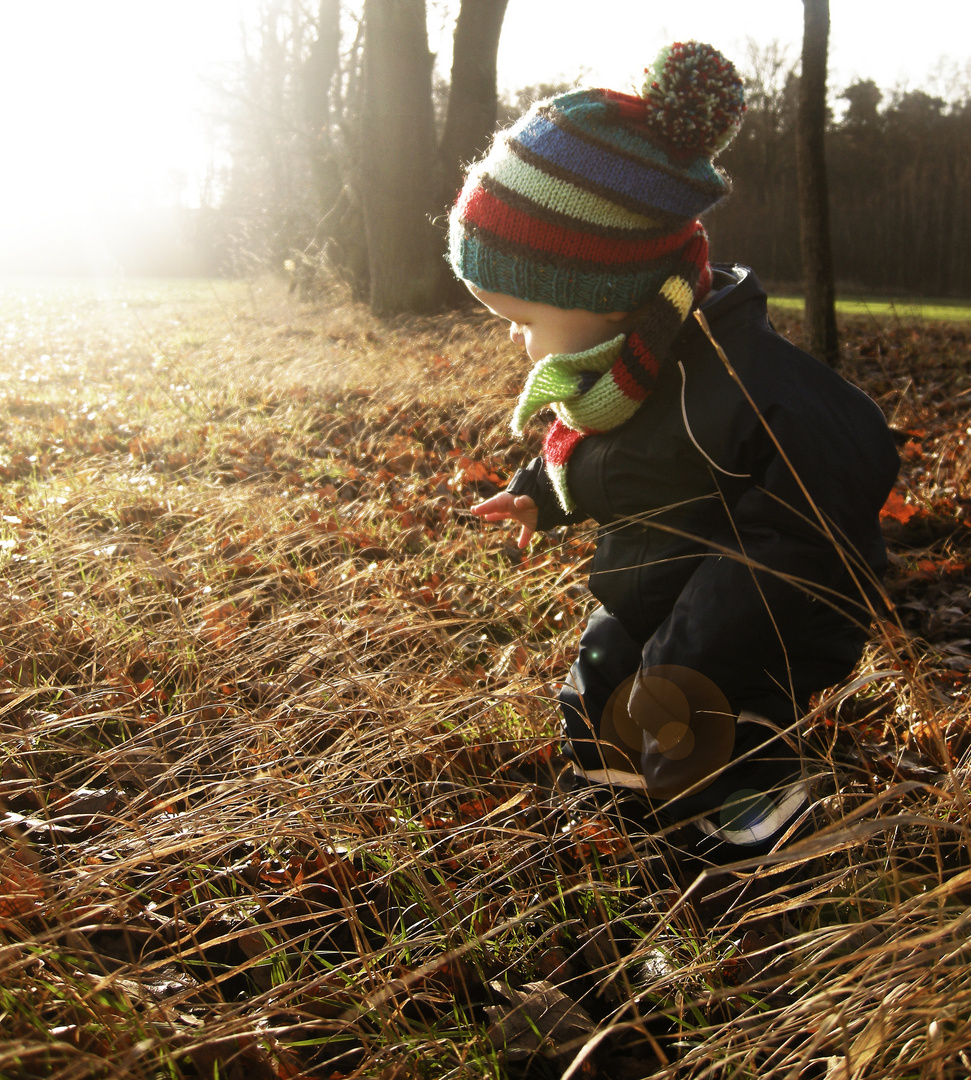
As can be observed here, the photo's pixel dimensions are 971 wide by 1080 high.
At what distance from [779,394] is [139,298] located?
Result: 70.4ft

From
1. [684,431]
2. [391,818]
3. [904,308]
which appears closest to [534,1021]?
[391,818]

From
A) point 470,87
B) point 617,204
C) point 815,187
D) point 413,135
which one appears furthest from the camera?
point 470,87

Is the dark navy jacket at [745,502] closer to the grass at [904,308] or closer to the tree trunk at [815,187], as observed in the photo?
the tree trunk at [815,187]

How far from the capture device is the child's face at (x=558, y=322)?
1568 mm

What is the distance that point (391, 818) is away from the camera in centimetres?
135

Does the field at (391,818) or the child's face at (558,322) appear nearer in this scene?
the field at (391,818)

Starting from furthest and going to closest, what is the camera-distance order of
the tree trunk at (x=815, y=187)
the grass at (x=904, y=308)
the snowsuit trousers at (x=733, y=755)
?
the grass at (x=904, y=308)
the tree trunk at (x=815, y=187)
the snowsuit trousers at (x=733, y=755)

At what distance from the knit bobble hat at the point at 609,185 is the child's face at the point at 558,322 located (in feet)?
0.11

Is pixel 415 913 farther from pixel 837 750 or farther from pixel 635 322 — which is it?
pixel 635 322

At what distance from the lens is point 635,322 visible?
156 cm

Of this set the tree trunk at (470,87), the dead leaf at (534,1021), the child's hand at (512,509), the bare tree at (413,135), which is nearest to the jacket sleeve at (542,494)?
the child's hand at (512,509)

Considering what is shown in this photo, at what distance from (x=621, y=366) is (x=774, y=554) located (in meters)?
0.44

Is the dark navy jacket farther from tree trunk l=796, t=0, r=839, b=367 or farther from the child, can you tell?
tree trunk l=796, t=0, r=839, b=367

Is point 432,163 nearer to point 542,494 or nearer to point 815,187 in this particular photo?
point 815,187
